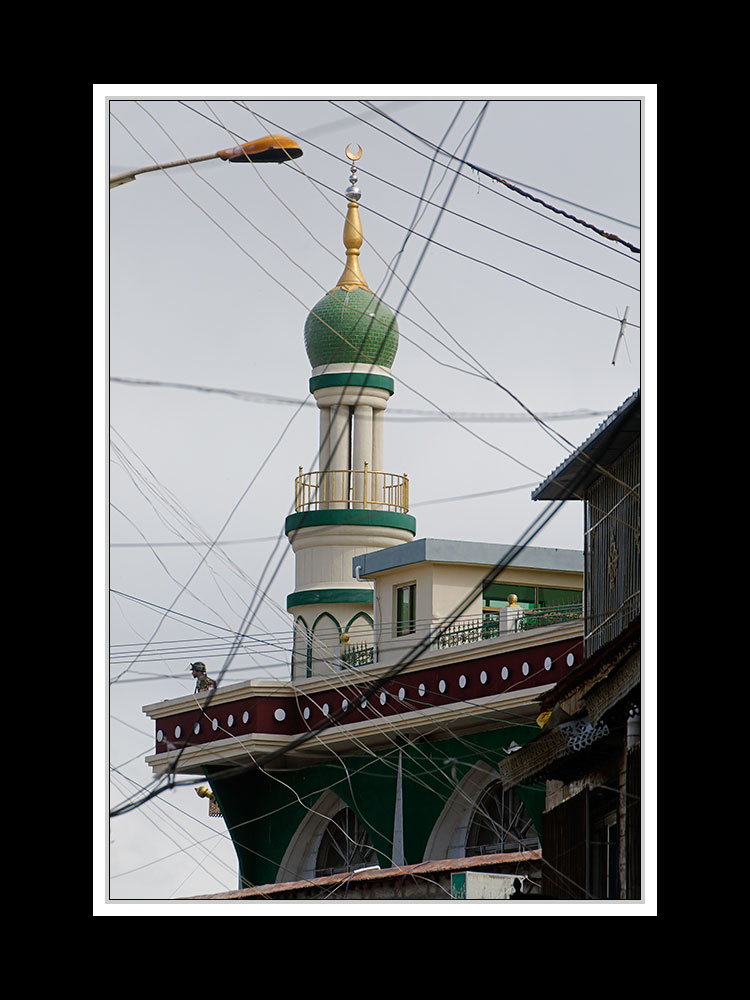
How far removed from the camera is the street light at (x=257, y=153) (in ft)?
38.9

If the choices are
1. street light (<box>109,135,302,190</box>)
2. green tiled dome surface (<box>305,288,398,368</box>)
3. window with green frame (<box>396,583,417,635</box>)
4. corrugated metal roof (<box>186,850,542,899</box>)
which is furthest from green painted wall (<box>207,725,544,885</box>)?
street light (<box>109,135,302,190</box>)

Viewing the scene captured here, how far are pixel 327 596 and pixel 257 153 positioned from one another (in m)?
9.00

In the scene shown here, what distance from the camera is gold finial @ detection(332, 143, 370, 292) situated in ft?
41.6

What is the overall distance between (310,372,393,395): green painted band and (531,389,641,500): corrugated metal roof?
5.68 ft

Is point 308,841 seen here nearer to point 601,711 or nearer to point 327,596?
point 327,596

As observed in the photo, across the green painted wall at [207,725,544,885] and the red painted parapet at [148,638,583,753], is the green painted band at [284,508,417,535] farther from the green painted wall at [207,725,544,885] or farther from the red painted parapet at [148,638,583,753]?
the green painted wall at [207,725,544,885]

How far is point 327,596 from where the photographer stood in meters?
20.5

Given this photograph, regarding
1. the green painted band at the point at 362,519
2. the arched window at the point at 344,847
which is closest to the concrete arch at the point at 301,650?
the green painted band at the point at 362,519

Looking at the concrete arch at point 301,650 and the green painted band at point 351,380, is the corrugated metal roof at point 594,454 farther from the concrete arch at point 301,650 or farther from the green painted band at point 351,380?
the concrete arch at point 301,650

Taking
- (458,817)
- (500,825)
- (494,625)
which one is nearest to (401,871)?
(500,825)

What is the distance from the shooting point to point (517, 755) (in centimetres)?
1418
